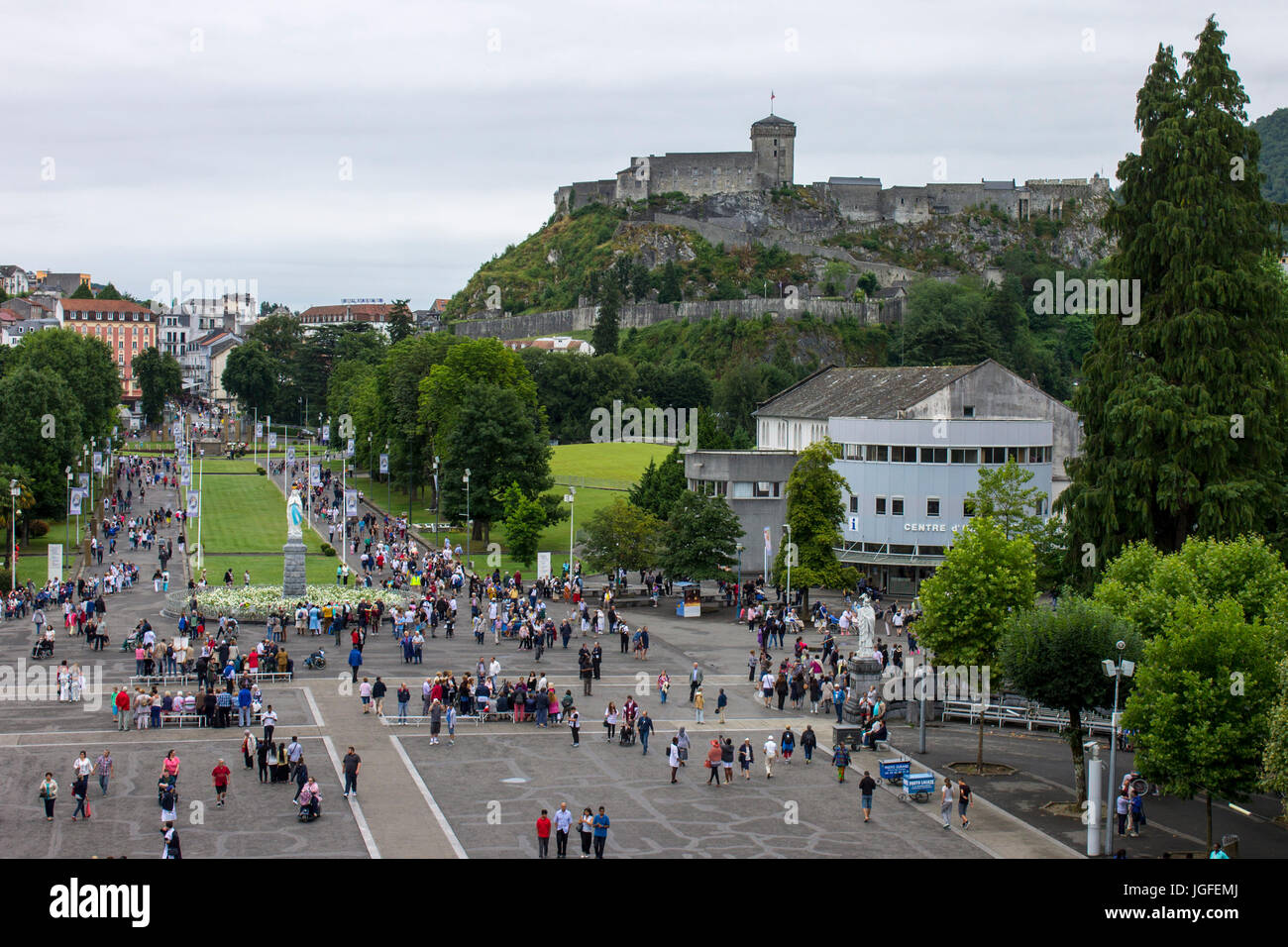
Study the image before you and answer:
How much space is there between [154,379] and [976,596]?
153256mm

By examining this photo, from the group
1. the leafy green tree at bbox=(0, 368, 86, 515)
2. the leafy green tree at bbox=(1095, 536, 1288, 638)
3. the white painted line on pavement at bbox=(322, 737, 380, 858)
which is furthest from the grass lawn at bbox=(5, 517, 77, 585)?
the leafy green tree at bbox=(1095, 536, 1288, 638)

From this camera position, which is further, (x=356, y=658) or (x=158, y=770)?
(x=356, y=658)

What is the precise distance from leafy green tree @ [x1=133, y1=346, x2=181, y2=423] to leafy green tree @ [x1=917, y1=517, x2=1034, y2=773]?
151 metres

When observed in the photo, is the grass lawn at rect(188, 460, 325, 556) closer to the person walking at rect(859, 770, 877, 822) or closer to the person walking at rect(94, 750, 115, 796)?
the person walking at rect(94, 750, 115, 796)

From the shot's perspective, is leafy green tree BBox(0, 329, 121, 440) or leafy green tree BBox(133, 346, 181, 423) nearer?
leafy green tree BBox(0, 329, 121, 440)

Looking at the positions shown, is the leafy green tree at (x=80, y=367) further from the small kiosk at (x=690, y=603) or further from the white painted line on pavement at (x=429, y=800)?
the white painted line on pavement at (x=429, y=800)

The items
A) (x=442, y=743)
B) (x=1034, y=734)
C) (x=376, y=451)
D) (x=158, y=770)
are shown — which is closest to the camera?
(x=158, y=770)

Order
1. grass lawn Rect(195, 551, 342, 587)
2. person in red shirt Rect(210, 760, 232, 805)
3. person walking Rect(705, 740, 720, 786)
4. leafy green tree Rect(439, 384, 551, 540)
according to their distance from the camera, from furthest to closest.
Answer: leafy green tree Rect(439, 384, 551, 540) → grass lawn Rect(195, 551, 342, 587) → person walking Rect(705, 740, 720, 786) → person in red shirt Rect(210, 760, 232, 805)

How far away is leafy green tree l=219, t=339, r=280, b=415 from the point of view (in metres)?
166

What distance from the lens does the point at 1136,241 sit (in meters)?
42.8

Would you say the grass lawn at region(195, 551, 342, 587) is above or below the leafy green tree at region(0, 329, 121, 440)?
below
